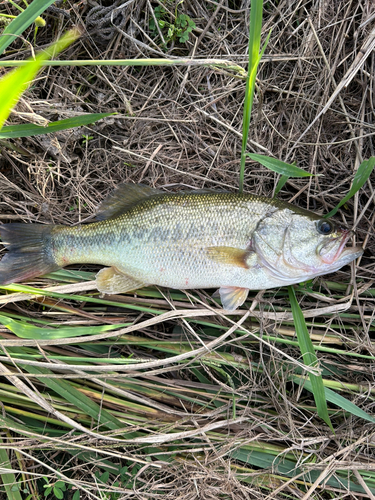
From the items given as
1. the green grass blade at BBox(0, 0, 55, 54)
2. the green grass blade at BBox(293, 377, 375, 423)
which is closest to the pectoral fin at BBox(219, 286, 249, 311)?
the green grass blade at BBox(293, 377, 375, 423)

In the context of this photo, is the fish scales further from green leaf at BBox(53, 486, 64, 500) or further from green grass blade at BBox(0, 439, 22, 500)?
green leaf at BBox(53, 486, 64, 500)

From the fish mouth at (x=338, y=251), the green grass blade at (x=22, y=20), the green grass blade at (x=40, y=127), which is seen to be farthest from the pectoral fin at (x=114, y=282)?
the green grass blade at (x=22, y=20)

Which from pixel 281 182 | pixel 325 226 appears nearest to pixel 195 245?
pixel 281 182

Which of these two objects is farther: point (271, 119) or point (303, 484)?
point (271, 119)

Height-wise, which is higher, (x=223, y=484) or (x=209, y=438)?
(x=209, y=438)

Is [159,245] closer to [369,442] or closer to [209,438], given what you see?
[209,438]

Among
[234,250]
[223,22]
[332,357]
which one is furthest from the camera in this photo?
[223,22]

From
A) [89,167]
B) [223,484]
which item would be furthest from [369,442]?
[89,167]

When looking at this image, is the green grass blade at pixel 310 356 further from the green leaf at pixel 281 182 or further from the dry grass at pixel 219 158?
the green leaf at pixel 281 182
